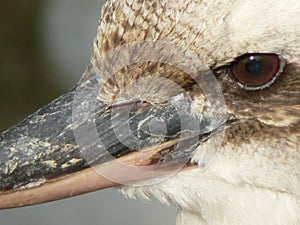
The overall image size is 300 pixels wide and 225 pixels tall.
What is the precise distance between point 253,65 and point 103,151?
0.65 meters

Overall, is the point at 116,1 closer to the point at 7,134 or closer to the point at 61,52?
the point at 7,134

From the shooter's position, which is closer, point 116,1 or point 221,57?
point 221,57

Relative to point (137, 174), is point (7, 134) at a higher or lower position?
higher

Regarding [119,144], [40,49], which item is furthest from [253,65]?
[40,49]

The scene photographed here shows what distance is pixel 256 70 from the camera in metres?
3.22

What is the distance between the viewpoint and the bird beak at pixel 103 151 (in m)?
3.30

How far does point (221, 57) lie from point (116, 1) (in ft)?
1.69

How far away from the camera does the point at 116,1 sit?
11.3 feet

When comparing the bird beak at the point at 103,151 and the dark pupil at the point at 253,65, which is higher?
the dark pupil at the point at 253,65

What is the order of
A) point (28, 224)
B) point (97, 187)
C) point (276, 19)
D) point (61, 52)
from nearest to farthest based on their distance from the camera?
point (276, 19), point (97, 187), point (28, 224), point (61, 52)

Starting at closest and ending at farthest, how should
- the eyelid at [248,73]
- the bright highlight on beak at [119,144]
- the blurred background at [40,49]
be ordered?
the eyelid at [248,73] → the bright highlight on beak at [119,144] → the blurred background at [40,49]

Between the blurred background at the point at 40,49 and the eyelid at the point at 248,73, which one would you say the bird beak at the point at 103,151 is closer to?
the eyelid at the point at 248,73

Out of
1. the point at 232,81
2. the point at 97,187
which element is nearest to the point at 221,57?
the point at 232,81

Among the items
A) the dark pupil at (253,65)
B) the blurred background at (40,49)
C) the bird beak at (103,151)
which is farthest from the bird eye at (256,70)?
the blurred background at (40,49)
